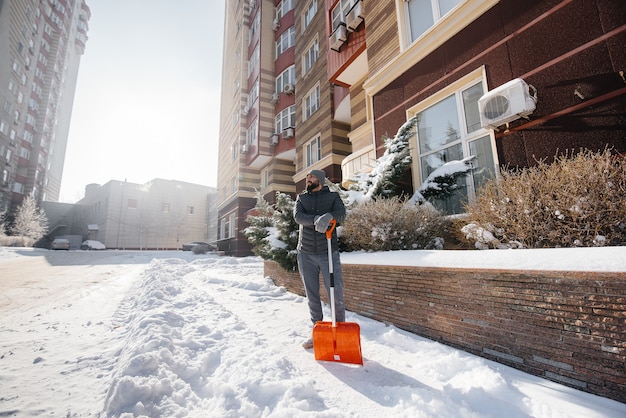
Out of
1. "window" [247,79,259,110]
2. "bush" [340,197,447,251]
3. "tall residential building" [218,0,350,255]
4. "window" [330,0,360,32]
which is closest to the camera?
"bush" [340,197,447,251]

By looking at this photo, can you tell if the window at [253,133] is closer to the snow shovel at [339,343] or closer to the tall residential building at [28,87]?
the snow shovel at [339,343]

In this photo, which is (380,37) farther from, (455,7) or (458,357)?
(458,357)

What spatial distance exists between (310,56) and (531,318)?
16216mm

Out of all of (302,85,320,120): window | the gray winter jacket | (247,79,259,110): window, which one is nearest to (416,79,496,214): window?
the gray winter jacket

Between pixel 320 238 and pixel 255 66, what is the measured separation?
21.3 meters

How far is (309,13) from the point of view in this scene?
50.5ft

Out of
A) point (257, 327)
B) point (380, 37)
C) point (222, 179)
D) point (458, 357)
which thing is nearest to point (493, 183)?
point (458, 357)

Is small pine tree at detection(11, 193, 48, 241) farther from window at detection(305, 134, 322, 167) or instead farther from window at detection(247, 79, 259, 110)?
window at detection(305, 134, 322, 167)

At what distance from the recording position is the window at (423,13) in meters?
6.47

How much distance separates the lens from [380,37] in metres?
8.20

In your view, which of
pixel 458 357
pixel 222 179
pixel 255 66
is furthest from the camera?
pixel 222 179

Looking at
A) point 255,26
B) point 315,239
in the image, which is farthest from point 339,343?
point 255,26

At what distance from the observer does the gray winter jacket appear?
10.3ft

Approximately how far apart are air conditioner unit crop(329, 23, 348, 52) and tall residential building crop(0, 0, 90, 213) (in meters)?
41.1
